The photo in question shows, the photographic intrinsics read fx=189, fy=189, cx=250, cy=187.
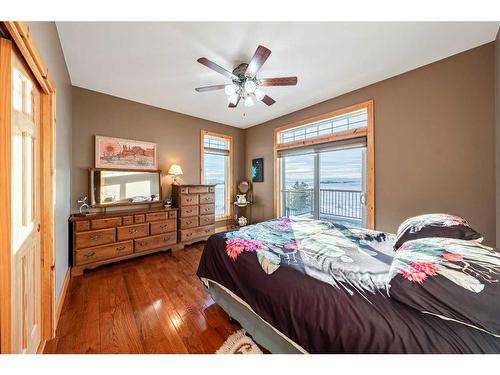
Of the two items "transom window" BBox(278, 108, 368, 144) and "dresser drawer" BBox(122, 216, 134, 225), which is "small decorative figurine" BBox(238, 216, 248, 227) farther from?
"dresser drawer" BBox(122, 216, 134, 225)

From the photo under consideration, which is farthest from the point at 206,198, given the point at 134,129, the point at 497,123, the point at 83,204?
the point at 497,123

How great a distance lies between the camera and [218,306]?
1.95 m

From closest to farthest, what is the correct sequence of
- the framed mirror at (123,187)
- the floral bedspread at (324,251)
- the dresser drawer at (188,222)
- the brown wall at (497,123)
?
the floral bedspread at (324,251)
the brown wall at (497,123)
the framed mirror at (123,187)
the dresser drawer at (188,222)

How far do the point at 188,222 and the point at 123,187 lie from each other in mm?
1258

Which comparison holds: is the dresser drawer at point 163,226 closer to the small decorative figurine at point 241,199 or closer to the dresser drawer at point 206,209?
the dresser drawer at point 206,209

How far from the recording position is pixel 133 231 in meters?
3.00

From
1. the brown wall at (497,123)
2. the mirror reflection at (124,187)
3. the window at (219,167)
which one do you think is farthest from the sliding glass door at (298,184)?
the mirror reflection at (124,187)

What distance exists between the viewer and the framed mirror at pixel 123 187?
119 inches

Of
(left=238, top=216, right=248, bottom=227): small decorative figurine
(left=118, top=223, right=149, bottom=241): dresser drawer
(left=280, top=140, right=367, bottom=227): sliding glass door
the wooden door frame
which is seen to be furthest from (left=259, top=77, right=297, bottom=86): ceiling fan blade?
(left=238, top=216, right=248, bottom=227): small decorative figurine

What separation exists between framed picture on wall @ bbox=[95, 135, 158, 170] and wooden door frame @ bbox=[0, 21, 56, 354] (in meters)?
1.76

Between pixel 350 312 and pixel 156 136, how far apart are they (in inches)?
155

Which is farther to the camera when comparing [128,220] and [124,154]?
[124,154]

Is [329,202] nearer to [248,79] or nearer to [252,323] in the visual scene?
[248,79]

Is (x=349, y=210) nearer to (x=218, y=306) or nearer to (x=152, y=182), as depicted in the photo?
(x=218, y=306)
